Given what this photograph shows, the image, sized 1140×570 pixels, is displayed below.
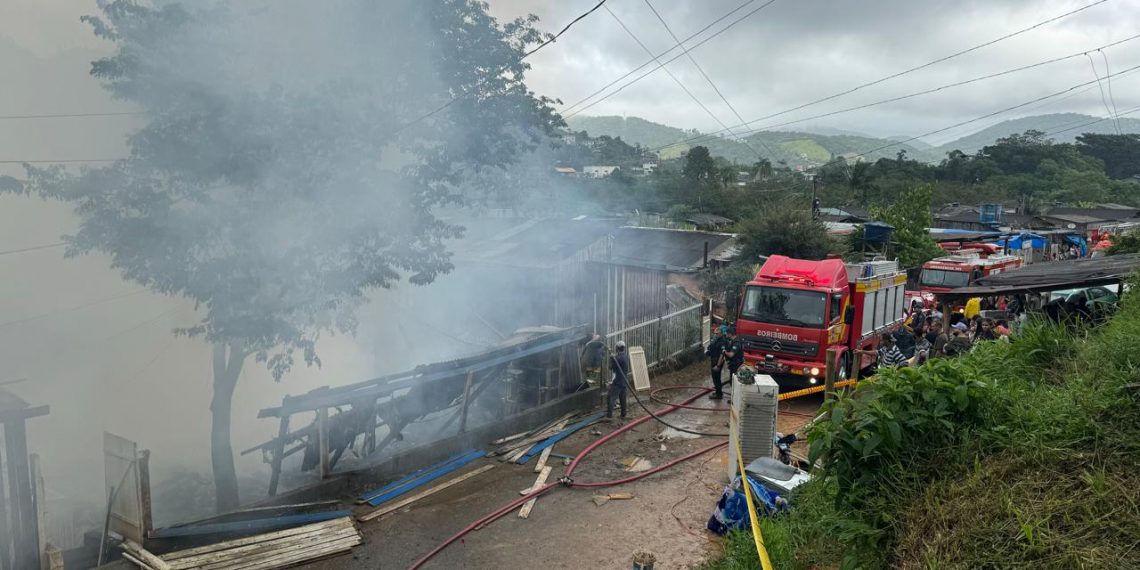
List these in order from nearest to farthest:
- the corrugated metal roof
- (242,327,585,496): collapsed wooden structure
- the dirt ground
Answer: the dirt ground
(242,327,585,496): collapsed wooden structure
the corrugated metal roof

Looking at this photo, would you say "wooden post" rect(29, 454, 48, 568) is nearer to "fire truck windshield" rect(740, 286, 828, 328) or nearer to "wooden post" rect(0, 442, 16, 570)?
"wooden post" rect(0, 442, 16, 570)

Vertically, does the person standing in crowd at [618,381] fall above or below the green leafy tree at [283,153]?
below

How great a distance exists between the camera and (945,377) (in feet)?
15.0

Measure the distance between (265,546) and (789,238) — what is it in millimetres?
19822

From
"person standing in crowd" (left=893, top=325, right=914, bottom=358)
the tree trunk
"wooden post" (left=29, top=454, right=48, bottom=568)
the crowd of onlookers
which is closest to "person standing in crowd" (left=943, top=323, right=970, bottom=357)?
the crowd of onlookers

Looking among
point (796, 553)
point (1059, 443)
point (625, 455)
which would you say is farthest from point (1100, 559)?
point (625, 455)

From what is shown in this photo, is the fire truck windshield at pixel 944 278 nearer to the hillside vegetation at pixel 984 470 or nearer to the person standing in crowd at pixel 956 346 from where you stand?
the person standing in crowd at pixel 956 346

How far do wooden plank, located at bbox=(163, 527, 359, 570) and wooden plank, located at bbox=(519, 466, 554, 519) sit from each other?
191 cm

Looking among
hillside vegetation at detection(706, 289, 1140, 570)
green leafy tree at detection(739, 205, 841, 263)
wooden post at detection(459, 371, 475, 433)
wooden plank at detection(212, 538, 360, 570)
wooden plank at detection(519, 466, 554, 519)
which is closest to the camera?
hillside vegetation at detection(706, 289, 1140, 570)

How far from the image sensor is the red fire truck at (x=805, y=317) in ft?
40.1

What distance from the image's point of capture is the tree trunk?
869 cm

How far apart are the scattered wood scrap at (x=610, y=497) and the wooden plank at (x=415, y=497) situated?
74.9 inches

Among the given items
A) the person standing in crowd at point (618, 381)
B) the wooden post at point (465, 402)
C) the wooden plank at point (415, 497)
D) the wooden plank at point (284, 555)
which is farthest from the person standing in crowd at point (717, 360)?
the wooden plank at point (284, 555)

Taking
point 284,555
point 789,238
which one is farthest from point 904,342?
point 284,555
